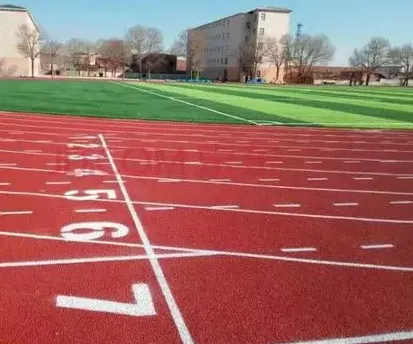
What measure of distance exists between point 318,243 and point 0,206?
13.7 ft

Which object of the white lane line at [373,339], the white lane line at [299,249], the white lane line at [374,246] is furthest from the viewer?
the white lane line at [374,246]

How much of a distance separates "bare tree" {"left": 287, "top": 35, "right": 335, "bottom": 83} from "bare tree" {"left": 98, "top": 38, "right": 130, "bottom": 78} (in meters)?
37.9

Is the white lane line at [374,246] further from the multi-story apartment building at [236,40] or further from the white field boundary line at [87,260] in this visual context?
the multi-story apartment building at [236,40]

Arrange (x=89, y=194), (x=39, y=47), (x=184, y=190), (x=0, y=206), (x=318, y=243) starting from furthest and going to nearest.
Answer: (x=39, y=47), (x=184, y=190), (x=89, y=194), (x=0, y=206), (x=318, y=243)

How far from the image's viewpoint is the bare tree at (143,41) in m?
103

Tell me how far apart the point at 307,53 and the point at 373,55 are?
1865 centimetres

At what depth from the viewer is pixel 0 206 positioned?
19.1ft

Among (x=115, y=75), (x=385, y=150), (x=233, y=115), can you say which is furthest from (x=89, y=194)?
(x=115, y=75)

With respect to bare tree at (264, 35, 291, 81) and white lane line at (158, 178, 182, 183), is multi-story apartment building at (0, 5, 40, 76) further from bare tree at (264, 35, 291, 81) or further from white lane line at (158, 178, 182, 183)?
white lane line at (158, 178, 182, 183)

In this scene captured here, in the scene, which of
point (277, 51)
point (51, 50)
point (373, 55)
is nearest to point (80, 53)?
point (51, 50)

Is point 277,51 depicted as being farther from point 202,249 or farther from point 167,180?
point 202,249

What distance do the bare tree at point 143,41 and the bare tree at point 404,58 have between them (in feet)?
189

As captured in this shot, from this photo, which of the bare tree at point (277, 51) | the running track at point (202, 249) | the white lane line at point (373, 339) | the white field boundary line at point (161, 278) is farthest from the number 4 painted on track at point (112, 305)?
the bare tree at point (277, 51)

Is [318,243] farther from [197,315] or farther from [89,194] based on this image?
[89,194]
